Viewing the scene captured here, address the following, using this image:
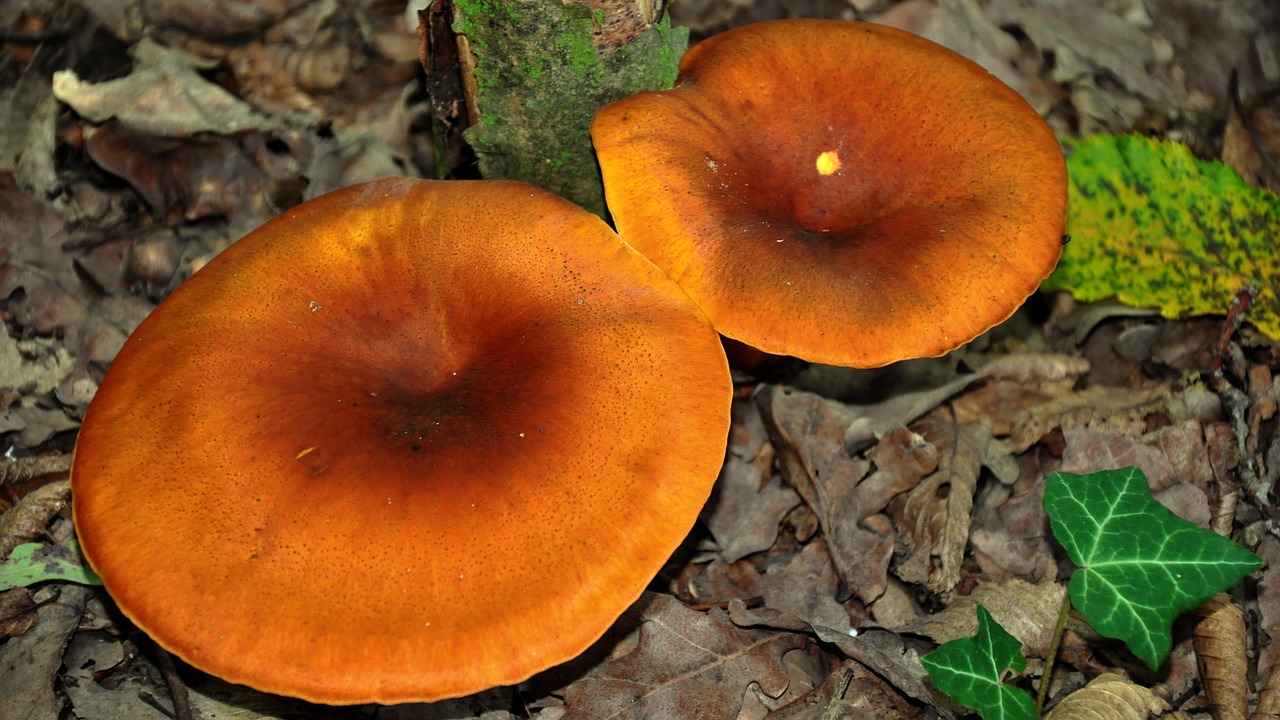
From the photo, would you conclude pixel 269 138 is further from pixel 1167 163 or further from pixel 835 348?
pixel 1167 163

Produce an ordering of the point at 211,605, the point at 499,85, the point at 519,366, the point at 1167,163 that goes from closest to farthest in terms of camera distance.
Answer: the point at 211,605, the point at 519,366, the point at 499,85, the point at 1167,163

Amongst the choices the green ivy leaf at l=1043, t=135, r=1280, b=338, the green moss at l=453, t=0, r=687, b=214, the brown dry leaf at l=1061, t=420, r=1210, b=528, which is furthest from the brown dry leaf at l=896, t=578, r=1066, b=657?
the green moss at l=453, t=0, r=687, b=214

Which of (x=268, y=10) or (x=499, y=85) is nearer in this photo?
(x=499, y=85)

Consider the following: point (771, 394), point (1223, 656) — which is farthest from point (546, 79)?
point (1223, 656)

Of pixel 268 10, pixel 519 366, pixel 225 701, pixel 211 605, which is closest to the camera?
pixel 211 605

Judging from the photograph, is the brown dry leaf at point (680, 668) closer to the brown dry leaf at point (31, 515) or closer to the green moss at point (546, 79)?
the green moss at point (546, 79)

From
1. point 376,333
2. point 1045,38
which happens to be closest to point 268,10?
point 376,333
